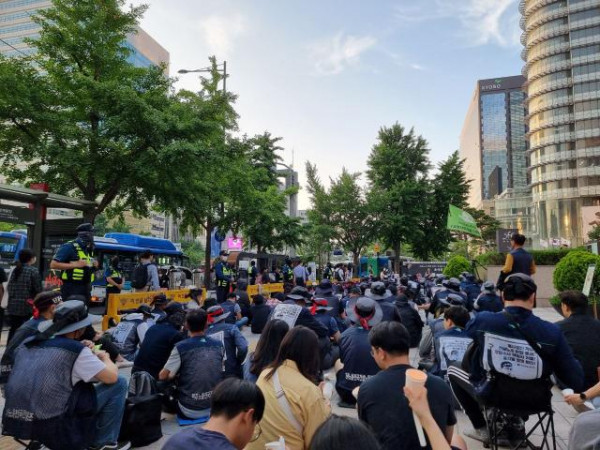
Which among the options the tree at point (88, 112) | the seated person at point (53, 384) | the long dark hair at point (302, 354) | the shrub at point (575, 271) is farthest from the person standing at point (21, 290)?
the shrub at point (575, 271)

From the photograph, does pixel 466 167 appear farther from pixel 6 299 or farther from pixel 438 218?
pixel 6 299

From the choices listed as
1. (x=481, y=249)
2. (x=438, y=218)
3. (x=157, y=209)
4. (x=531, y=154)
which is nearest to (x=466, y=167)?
(x=481, y=249)

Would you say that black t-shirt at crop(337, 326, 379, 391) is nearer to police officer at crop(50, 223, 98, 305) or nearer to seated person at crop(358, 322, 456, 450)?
seated person at crop(358, 322, 456, 450)

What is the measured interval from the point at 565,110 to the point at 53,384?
72.8 meters

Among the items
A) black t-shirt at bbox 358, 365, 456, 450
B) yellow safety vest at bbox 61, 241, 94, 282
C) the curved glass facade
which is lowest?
black t-shirt at bbox 358, 365, 456, 450

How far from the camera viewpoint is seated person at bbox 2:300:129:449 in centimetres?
312

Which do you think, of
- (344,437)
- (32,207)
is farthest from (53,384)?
(32,207)

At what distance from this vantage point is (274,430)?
2615mm

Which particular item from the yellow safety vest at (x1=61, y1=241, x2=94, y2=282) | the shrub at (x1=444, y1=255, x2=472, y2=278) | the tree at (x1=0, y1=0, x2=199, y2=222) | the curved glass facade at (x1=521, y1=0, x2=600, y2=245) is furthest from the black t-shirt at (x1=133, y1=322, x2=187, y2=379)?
the curved glass facade at (x1=521, y1=0, x2=600, y2=245)

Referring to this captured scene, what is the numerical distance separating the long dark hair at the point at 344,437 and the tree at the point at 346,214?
3130 cm

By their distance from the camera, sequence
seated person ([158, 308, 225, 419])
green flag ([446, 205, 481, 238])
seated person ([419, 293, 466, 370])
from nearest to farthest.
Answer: seated person ([158, 308, 225, 419]), seated person ([419, 293, 466, 370]), green flag ([446, 205, 481, 238])

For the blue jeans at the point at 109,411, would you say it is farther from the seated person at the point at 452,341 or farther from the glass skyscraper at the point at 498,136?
the glass skyscraper at the point at 498,136

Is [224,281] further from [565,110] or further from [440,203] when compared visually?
[565,110]

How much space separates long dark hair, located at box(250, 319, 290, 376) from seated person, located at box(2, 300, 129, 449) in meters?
1.10
